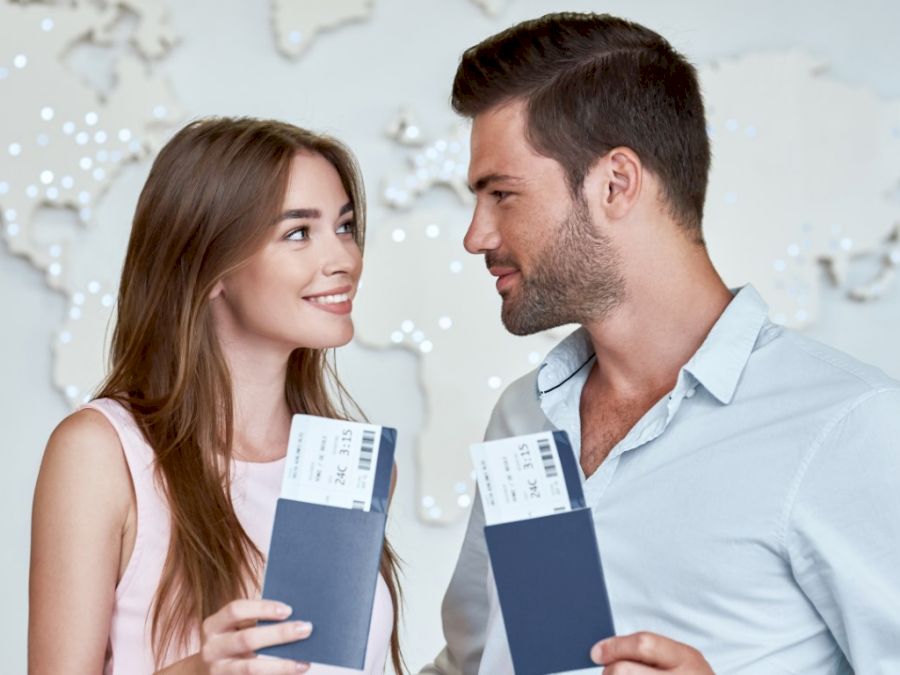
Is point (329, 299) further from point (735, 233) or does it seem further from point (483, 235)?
point (735, 233)

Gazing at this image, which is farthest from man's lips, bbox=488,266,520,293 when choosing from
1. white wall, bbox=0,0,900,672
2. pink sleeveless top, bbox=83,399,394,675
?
white wall, bbox=0,0,900,672

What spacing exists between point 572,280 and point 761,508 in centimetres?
43

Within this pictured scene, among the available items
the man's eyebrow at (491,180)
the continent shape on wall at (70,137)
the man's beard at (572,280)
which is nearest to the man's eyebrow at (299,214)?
the man's eyebrow at (491,180)

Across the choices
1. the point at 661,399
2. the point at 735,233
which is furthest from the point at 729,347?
the point at 735,233

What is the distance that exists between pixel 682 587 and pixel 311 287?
73 centimetres

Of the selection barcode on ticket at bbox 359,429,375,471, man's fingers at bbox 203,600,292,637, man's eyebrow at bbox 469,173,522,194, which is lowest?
man's fingers at bbox 203,600,292,637

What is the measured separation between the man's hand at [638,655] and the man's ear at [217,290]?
0.93 m

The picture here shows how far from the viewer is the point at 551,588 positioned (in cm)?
127

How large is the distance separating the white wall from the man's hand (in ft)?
5.69

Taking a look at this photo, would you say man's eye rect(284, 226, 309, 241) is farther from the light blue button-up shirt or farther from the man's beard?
the light blue button-up shirt

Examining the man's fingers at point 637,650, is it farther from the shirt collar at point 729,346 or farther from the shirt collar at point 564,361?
the shirt collar at point 564,361

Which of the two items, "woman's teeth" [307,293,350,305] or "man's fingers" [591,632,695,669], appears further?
"woman's teeth" [307,293,350,305]

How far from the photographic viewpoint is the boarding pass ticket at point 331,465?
1.32 meters

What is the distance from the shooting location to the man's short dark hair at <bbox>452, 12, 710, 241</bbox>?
1.76m
